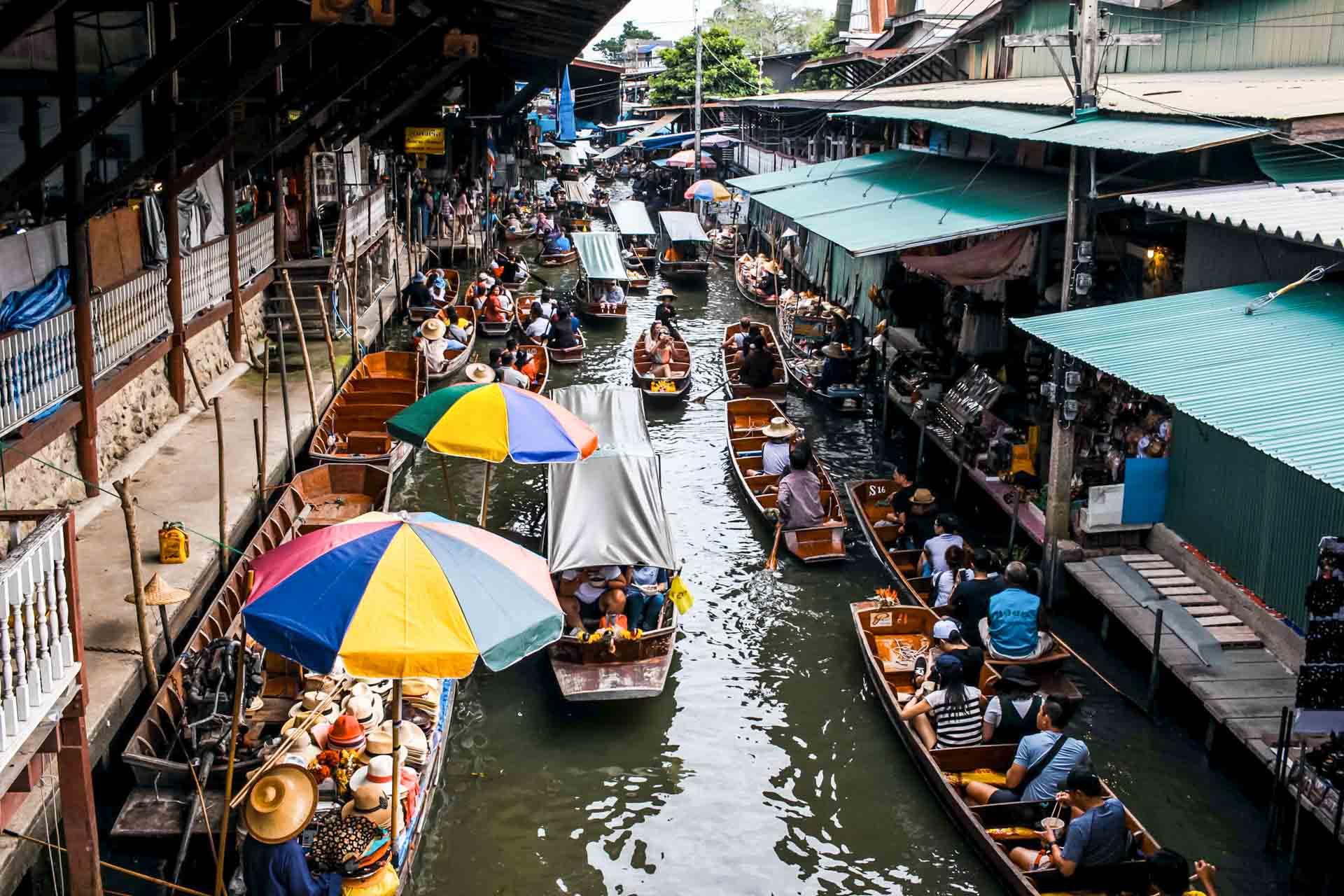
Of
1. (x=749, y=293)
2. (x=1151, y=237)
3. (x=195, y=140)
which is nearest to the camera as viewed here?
(x=1151, y=237)

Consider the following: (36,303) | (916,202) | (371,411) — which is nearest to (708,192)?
(916,202)

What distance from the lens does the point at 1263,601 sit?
1066 cm

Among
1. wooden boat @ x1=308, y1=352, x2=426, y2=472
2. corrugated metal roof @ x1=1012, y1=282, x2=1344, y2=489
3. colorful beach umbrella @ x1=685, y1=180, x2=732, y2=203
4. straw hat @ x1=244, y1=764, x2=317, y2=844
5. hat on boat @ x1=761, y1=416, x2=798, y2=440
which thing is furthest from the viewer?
colorful beach umbrella @ x1=685, y1=180, x2=732, y2=203

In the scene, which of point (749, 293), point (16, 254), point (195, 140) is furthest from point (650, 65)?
point (16, 254)

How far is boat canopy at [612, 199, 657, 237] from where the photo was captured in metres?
38.0

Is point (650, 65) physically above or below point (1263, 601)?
above

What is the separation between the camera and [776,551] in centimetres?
1516

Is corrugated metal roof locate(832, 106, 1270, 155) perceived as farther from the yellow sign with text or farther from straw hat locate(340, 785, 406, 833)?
the yellow sign with text

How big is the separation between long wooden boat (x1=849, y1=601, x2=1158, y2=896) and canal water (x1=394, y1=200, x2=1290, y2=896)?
10.9 inches

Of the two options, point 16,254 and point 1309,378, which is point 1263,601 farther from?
point 16,254

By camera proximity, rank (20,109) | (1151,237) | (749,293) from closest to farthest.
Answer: (20,109) < (1151,237) < (749,293)

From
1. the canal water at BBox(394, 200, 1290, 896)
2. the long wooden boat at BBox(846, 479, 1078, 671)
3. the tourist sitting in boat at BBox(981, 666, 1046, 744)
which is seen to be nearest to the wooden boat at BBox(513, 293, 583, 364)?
the long wooden boat at BBox(846, 479, 1078, 671)

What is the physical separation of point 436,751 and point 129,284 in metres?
7.22

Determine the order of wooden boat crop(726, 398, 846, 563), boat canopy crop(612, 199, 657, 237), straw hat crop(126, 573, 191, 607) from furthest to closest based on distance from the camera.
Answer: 1. boat canopy crop(612, 199, 657, 237)
2. wooden boat crop(726, 398, 846, 563)
3. straw hat crop(126, 573, 191, 607)
